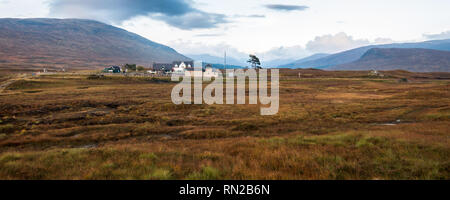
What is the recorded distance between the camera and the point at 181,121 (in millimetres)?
28703

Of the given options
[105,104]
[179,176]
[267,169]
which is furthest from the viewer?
[105,104]

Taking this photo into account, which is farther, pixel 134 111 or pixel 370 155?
pixel 134 111

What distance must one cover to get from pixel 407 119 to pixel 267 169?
966 inches

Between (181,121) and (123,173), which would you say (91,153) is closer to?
(123,173)

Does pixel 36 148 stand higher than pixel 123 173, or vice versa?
pixel 123 173

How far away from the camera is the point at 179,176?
917 centimetres

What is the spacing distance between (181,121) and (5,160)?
58.2 feet

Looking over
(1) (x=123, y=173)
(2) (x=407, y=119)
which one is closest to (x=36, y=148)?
(1) (x=123, y=173)

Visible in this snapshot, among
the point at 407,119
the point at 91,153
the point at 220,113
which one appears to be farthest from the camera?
the point at 220,113
